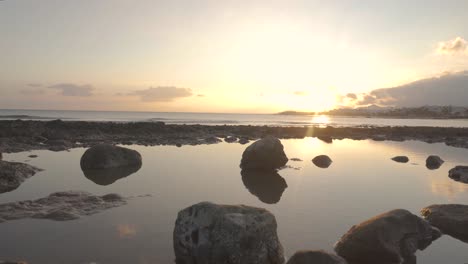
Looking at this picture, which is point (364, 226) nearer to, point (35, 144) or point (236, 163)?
point (236, 163)

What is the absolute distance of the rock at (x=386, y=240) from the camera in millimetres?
8438

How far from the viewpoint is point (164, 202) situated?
42.7 ft

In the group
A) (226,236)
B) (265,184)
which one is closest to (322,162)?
(265,184)

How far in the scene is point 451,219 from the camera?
416 inches

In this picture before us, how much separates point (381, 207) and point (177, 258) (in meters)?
7.87

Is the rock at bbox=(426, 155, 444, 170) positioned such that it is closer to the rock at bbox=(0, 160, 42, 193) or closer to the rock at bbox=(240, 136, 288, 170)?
the rock at bbox=(240, 136, 288, 170)

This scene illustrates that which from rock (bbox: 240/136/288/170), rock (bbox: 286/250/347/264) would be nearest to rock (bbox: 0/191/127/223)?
rock (bbox: 286/250/347/264)

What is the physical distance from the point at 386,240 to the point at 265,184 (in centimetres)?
913

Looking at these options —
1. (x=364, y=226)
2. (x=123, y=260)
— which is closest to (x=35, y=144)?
(x=123, y=260)

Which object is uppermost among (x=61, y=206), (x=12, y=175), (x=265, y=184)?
(x=12, y=175)

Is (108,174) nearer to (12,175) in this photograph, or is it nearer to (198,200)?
(12,175)

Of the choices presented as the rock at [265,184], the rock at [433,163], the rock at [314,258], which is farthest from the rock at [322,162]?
the rock at [314,258]

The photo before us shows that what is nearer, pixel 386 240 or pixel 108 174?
pixel 386 240

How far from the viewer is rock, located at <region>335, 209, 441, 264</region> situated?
27.7 ft
